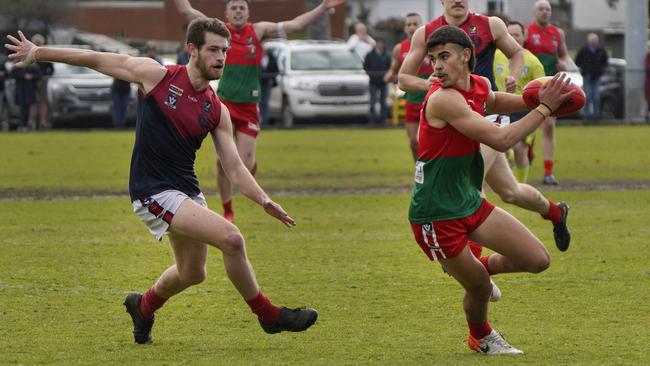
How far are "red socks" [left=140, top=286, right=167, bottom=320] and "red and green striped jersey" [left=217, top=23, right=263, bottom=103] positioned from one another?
6614mm

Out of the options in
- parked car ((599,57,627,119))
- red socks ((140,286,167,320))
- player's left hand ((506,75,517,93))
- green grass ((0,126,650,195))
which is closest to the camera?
red socks ((140,286,167,320))

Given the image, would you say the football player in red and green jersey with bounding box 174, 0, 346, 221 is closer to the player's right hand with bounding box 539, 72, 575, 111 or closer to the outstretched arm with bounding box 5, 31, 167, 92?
the outstretched arm with bounding box 5, 31, 167, 92

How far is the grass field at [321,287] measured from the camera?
8328 millimetres

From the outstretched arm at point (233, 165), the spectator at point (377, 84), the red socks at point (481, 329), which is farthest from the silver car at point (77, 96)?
the red socks at point (481, 329)

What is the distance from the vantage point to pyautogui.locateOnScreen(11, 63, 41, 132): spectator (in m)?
32.7

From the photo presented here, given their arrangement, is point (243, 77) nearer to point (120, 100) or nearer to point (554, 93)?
point (554, 93)

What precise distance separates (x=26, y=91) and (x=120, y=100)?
2120 mm

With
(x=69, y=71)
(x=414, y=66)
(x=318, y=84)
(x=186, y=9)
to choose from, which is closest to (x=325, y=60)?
(x=318, y=84)

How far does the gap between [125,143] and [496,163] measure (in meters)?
18.5

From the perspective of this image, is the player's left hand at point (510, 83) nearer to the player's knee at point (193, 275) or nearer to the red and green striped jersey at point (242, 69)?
the red and green striped jersey at point (242, 69)

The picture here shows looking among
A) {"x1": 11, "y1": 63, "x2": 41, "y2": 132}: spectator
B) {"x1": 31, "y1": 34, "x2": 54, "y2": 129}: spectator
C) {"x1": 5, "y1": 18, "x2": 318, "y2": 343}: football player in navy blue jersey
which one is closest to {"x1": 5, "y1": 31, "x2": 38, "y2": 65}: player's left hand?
{"x1": 5, "y1": 18, "x2": 318, "y2": 343}: football player in navy blue jersey

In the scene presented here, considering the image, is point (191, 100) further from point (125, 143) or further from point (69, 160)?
point (125, 143)

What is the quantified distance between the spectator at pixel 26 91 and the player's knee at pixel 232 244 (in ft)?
82.5

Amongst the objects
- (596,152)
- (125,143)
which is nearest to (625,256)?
(596,152)
